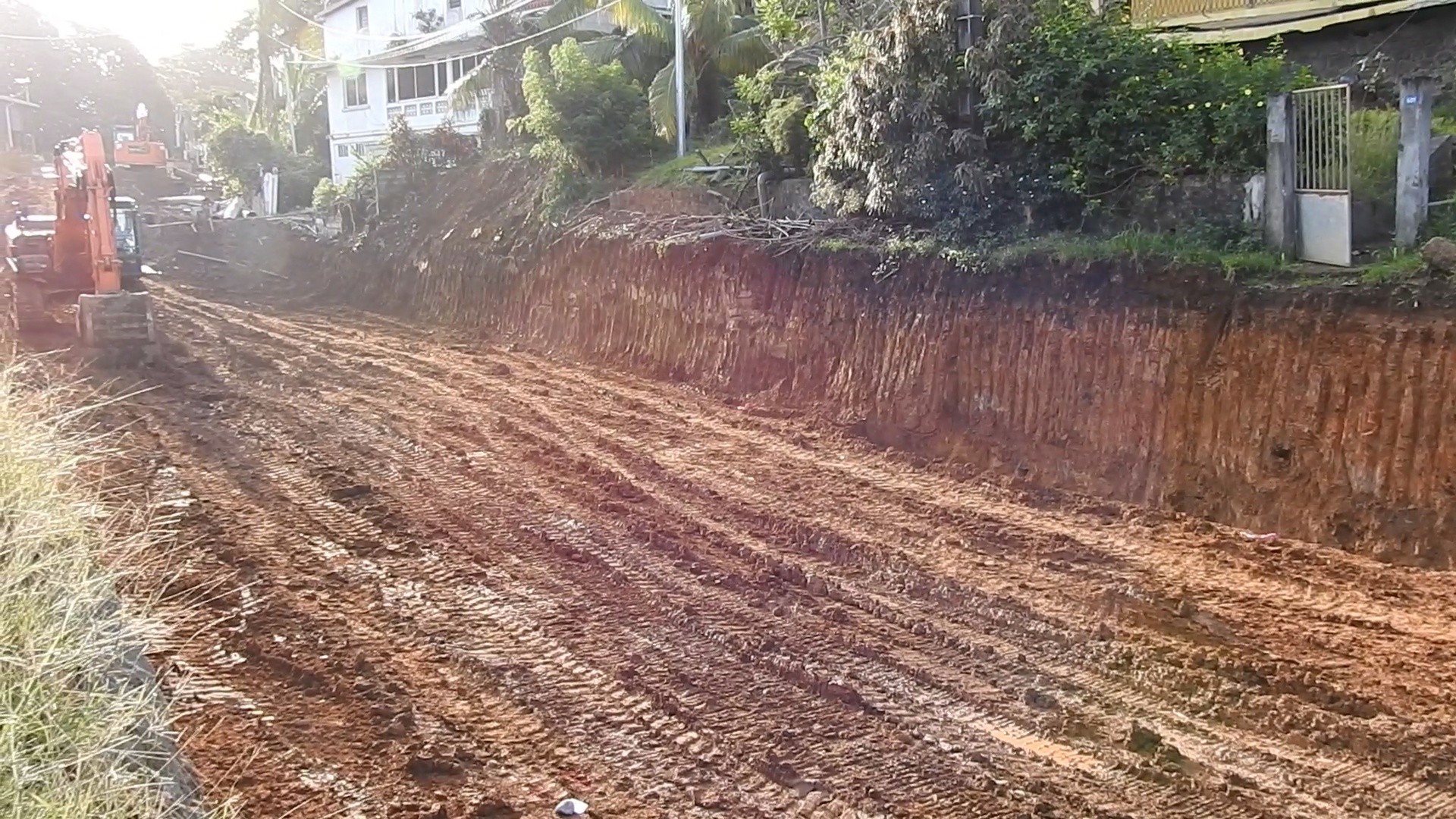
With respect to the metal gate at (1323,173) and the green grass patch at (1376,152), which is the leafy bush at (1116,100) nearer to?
the metal gate at (1323,173)

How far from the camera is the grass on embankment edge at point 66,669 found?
379 cm

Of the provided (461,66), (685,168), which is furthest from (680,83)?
(461,66)

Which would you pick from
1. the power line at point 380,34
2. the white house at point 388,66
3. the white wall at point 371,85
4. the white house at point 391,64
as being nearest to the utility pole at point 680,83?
the power line at point 380,34

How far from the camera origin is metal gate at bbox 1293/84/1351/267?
8.96 meters

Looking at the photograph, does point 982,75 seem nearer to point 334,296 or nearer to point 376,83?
point 334,296

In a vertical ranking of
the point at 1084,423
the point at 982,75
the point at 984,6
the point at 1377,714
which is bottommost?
the point at 1377,714

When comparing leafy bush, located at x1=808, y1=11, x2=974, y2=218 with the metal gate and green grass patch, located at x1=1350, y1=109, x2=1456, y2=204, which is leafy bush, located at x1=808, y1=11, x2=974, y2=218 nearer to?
the metal gate

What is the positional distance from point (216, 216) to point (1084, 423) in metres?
29.8

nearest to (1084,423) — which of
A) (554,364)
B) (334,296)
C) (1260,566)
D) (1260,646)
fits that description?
(1260,566)

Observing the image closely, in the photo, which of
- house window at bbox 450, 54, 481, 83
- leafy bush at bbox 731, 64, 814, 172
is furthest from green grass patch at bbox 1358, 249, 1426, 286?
house window at bbox 450, 54, 481, 83

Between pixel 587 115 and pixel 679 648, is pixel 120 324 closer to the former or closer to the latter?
pixel 587 115

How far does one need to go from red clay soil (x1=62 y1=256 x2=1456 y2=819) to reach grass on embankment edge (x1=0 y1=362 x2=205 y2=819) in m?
0.86

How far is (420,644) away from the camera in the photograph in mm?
7164

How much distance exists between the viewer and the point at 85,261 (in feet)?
58.2
